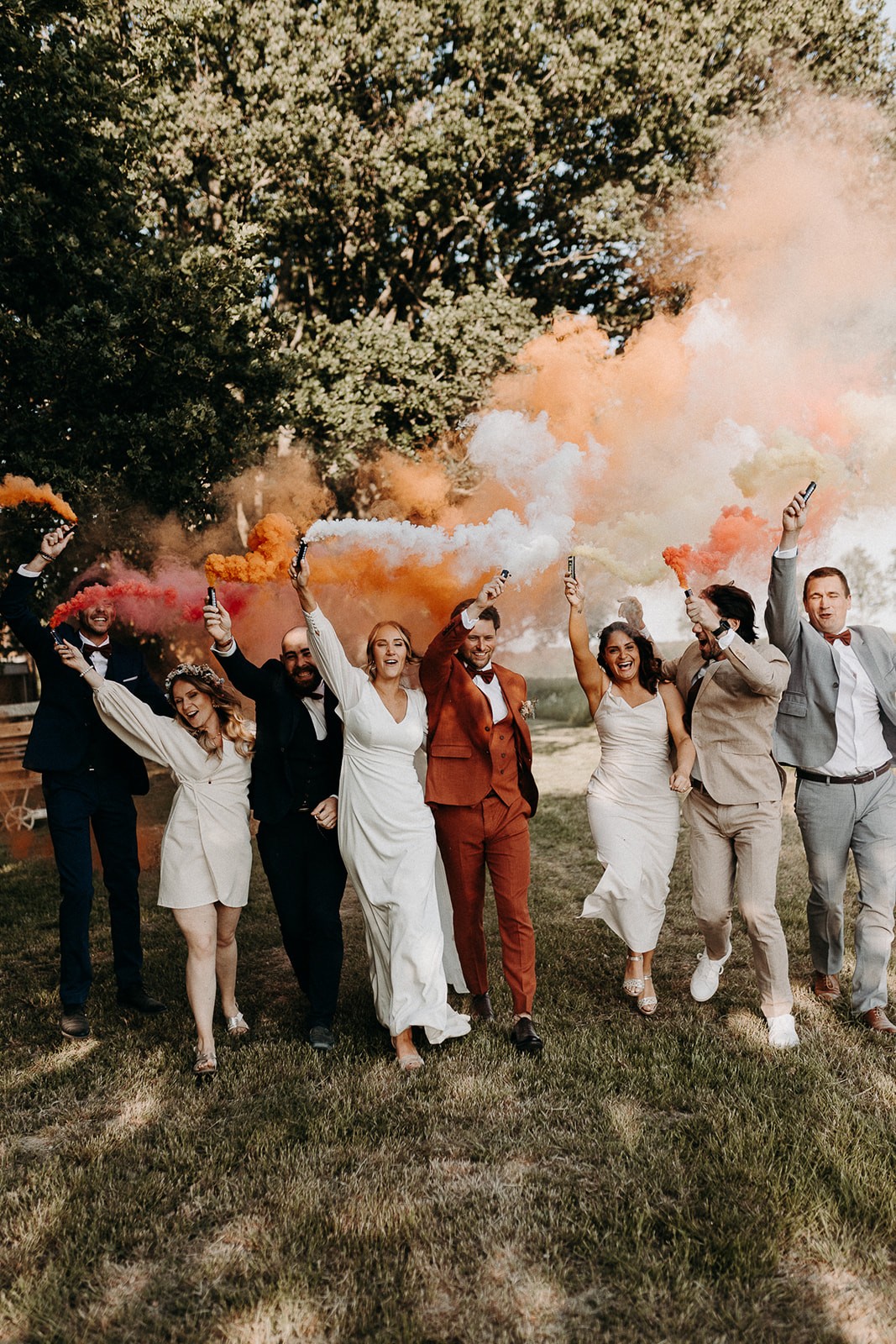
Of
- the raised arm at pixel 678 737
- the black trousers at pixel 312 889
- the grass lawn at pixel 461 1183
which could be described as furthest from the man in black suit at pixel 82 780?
the raised arm at pixel 678 737

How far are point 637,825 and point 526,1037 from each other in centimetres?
133

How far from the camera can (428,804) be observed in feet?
16.3

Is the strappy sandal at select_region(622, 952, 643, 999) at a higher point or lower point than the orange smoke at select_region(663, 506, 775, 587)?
lower

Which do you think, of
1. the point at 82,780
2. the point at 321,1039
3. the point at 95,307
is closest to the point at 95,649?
the point at 82,780

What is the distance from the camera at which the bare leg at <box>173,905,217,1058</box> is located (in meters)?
4.49

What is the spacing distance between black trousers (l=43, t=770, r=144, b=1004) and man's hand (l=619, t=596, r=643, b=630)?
337 cm

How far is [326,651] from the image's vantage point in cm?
462

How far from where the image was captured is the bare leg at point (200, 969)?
14.7ft

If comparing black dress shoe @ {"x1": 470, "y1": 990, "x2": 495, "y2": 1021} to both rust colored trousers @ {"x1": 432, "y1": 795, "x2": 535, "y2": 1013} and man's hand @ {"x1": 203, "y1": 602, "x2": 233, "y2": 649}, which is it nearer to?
rust colored trousers @ {"x1": 432, "y1": 795, "x2": 535, "y2": 1013}

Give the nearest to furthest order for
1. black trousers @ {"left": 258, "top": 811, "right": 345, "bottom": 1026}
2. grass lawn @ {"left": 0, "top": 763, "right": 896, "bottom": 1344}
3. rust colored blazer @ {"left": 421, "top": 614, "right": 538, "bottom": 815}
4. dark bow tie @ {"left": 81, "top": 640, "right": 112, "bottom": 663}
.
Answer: grass lawn @ {"left": 0, "top": 763, "right": 896, "bottom": 1344}
black trousers @ {"left": 258, "top": 811, "right": 345, "bottom": 1026}
rust colored blazer @ {"left": 421, "top": 614, "right": 538, "bottom": 815}
dark bow tie @ {"left": 81, "top": 640, "right": 112, "bottom": 663}

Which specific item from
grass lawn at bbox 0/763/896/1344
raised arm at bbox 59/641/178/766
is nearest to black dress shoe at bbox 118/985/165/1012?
grass lawn at bbox 0/763/896/1344

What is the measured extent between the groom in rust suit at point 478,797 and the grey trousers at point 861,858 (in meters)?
1.61

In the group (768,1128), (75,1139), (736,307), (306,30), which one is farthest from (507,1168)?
(306,30)

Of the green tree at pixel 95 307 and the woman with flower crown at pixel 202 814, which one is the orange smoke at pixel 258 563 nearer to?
the woman with flower crown at pixel 202 814
